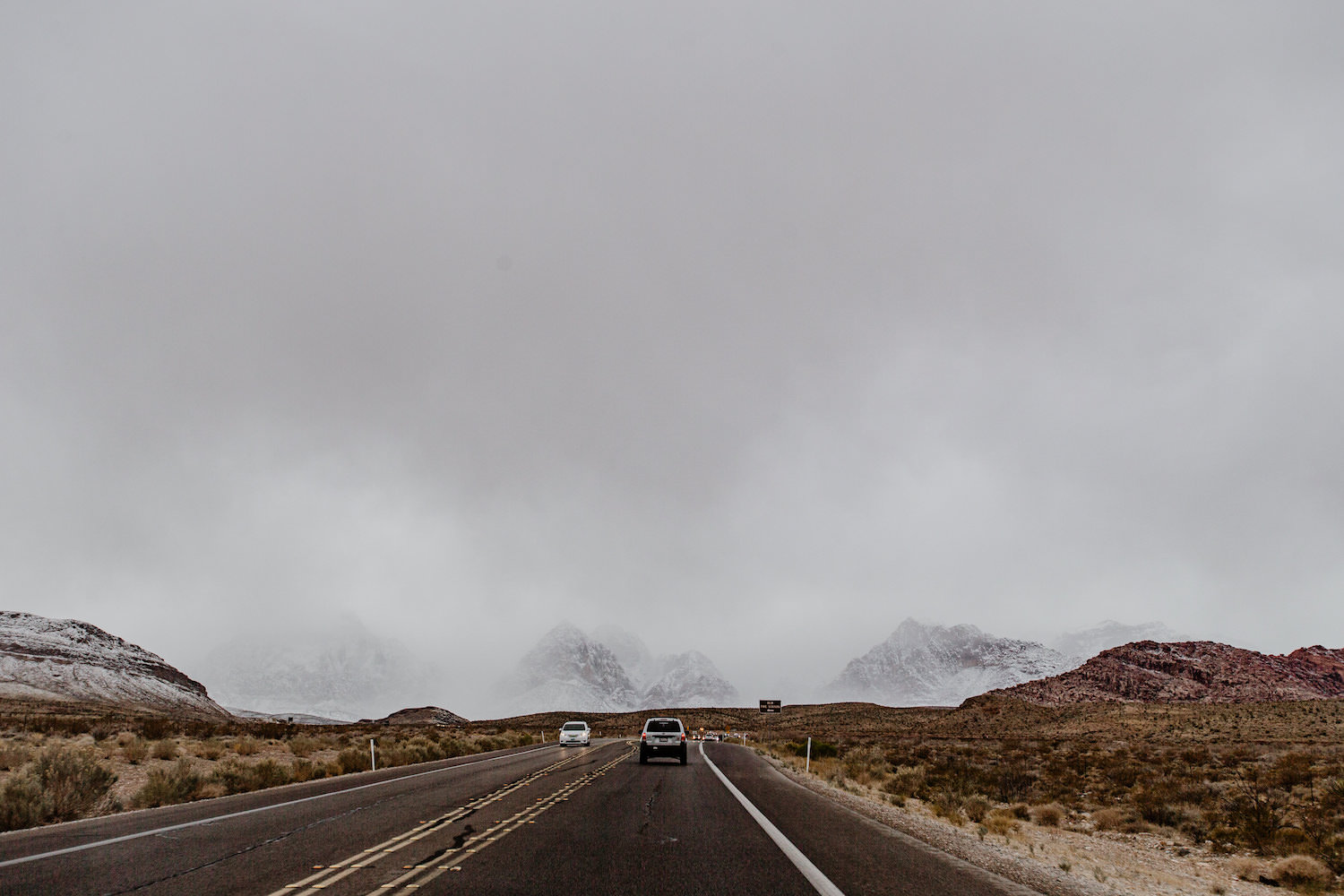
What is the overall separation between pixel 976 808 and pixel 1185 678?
463 ft

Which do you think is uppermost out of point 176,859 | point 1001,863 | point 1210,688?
point 176,859

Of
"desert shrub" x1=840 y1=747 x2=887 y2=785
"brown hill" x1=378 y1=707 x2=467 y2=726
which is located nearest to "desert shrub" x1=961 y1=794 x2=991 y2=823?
"desert shrub" x1=840 y1=747 x2=887 y2=785

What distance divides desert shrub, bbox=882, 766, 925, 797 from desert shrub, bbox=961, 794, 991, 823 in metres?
2.00

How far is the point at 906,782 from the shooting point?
25.1 m

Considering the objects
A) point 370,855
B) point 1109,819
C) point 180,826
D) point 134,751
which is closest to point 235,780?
point 180,826

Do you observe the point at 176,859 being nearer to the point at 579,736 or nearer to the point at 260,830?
the point at 260,830

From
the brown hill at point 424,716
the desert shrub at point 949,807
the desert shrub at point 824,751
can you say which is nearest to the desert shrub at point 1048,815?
the desert shrub at point 949,807

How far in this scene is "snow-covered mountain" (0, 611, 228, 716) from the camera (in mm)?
93812

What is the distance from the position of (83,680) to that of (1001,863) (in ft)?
401

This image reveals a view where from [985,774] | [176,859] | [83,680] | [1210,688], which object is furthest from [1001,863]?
[1210,688]

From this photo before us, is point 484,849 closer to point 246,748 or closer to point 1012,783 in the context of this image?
point 1012,783

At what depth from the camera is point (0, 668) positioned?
94.6 meters

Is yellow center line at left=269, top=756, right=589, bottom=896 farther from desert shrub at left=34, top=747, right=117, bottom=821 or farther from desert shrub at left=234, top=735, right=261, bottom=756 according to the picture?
desert shrub at left=234, top=735, right=261, bottom=756

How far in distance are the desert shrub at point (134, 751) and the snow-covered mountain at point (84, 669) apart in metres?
74.6
